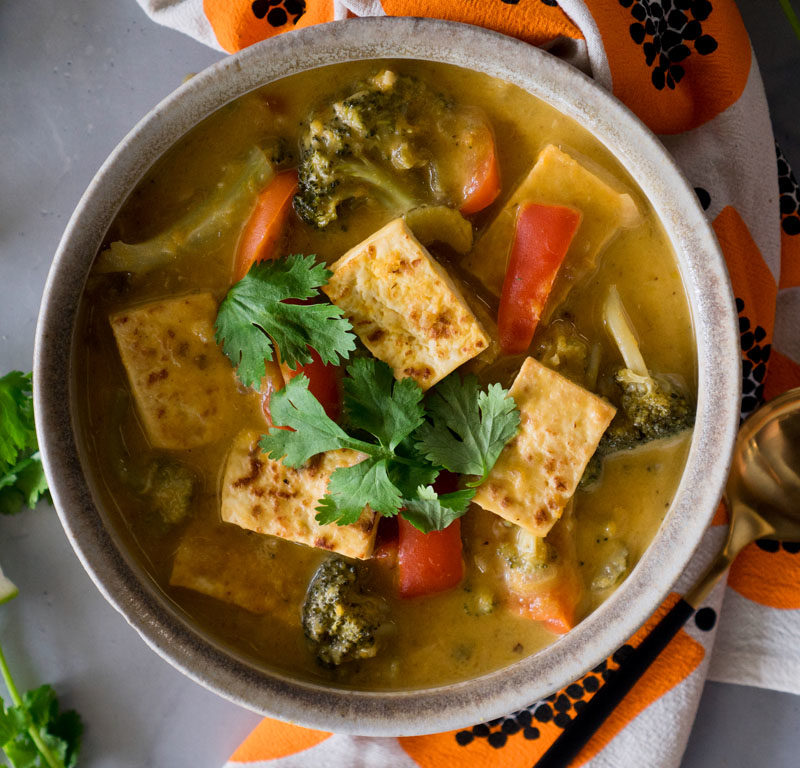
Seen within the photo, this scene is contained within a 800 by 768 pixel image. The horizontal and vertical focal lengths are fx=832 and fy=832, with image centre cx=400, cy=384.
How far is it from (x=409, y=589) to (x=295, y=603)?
356 millimetres

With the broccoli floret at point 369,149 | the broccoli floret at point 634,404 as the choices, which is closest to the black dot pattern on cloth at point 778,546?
the broccoli floret at point 634,404

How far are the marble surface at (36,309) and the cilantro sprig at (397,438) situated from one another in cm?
119

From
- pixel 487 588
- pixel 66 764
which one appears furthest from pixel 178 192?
pixel 66 764

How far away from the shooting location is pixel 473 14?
2.43m

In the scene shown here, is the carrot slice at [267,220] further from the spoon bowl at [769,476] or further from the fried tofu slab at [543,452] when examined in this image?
the spoon bowl at [769,476]

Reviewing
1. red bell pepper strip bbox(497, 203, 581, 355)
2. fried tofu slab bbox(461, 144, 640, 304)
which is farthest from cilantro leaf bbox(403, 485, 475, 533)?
fried tofu slab bbox(461, 144, 640, 304)

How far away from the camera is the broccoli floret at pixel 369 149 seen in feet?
7.57

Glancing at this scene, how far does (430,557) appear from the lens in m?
2.41

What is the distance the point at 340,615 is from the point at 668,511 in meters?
1.02

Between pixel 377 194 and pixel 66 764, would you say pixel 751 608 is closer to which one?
pixel 377 194

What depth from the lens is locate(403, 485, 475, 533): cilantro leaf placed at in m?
2.29

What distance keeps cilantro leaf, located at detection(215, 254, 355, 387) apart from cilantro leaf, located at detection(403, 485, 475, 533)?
0.45m

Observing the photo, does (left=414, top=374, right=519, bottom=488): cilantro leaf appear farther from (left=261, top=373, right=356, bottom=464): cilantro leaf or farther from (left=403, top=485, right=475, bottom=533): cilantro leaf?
(left=261, top=373, right=356, bottom=464): cilantro leaf

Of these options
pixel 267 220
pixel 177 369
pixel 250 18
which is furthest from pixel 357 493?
pixel 250 18
